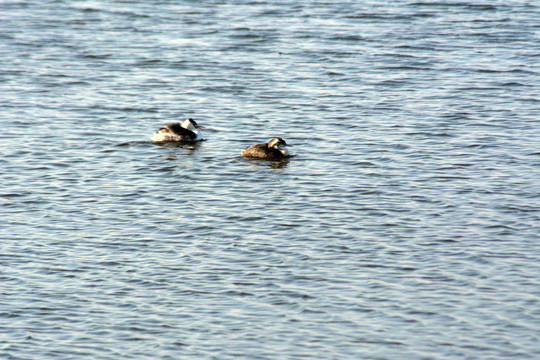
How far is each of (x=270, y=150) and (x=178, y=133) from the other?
227 cm

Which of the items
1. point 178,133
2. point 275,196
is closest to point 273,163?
point 275,196

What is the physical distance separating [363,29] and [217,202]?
54.2 feet

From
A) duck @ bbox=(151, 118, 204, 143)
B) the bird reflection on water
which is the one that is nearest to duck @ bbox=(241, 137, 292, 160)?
the bird reflection on water

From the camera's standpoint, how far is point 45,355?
10.1 meters

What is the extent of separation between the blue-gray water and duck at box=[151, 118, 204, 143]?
246 mm

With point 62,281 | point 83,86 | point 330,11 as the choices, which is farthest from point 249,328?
point 330,11

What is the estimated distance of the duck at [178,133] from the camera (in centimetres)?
1874

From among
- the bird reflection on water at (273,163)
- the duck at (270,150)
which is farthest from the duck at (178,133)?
the bird reflection on water at (273,163)

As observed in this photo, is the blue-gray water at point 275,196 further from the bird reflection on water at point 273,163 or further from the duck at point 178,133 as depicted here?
the duck at point 178,133

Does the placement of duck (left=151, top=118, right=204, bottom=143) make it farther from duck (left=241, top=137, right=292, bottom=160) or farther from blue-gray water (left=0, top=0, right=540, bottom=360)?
duck (left=241, top=137, right=292, bottom=160)

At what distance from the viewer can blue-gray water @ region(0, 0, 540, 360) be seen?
1066 centimetres

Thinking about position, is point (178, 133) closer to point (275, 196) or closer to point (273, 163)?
point (273, 163)

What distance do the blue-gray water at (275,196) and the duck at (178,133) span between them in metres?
0.25

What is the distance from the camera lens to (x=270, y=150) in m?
17.6
